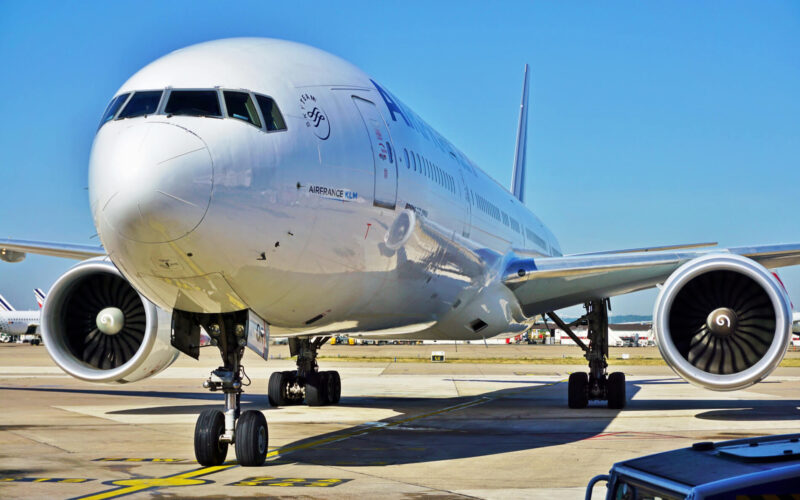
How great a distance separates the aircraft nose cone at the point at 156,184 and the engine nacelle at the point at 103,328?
435cm

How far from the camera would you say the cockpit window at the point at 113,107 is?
7.39 m

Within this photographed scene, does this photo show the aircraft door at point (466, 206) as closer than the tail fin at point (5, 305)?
Yes

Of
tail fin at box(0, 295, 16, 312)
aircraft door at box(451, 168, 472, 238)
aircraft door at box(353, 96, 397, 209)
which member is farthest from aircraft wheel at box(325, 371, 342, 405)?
tail fin at box(0, 295, 16, 312)

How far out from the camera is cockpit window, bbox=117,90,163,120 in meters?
7.14

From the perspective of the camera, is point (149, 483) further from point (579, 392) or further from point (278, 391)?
point (579, 392)

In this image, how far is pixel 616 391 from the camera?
15.3m

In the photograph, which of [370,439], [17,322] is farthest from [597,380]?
[17,322]

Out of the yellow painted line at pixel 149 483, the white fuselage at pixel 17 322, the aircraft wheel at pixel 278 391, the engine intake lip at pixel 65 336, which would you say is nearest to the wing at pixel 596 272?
the aircraft wheel at pixel 278 391

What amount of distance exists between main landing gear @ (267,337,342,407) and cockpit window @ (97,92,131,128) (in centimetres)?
854

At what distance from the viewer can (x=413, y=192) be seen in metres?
9.83

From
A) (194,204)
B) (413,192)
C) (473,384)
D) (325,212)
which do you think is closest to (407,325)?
(413,192)

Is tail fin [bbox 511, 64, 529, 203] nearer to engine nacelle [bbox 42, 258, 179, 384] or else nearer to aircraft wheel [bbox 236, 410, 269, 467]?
engine nacelle [bbox 42, 258, 179, 384]

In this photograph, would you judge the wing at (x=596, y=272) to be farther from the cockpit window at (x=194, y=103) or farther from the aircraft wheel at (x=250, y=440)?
the cockpit window at (x=194, y=103)

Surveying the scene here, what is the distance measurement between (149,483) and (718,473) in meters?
5.32
